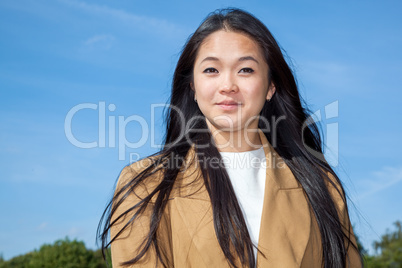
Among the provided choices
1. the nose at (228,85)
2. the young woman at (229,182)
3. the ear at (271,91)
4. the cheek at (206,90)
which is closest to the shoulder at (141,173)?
the young woman at (229,182)

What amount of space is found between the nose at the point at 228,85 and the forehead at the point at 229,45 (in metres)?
0.19

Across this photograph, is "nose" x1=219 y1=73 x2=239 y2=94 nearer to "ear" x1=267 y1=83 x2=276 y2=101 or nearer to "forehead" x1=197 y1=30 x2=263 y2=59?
"forehead" x1=197 y1=30 x2=263 y2=59

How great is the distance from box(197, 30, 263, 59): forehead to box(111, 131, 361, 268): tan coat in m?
0.85

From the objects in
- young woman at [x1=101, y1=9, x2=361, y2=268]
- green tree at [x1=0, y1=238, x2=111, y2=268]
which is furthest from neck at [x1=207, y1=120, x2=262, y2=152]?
green tree at [x1=0, y1=238, x2=111, y2=268]

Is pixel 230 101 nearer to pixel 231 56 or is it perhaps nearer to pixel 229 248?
pixel 231 56

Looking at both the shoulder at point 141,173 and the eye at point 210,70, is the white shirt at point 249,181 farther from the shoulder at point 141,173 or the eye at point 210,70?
the eye at point 210,70

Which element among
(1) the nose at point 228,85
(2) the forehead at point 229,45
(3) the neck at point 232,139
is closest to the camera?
(1) the nose at point 228,85

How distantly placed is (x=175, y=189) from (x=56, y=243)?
8276 mm

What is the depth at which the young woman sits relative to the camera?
11.8ft

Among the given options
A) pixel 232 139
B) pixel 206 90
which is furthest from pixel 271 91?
pixel 206 90

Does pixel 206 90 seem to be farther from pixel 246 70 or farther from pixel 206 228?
pixel 206 228

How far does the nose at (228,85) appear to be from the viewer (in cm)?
367

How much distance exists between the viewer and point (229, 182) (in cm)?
381

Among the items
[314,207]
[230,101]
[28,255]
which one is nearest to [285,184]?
[314,207]
